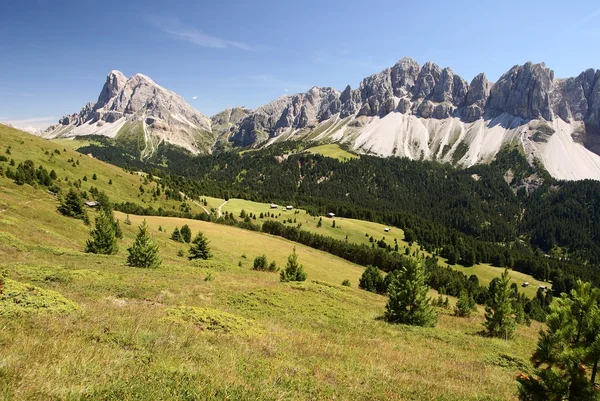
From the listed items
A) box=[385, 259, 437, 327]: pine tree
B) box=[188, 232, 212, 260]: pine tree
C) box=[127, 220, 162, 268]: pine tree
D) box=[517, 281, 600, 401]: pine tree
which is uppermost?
box=[517, 281, 600, 401]: pine tree

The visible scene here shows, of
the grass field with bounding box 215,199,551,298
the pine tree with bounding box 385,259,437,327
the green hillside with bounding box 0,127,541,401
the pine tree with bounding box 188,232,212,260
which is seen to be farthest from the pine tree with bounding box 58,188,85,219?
the grass field with bounding box 215,199,551,298

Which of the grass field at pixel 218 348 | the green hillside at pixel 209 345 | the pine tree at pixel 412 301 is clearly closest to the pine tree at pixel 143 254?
the green hillside at pixel 209 345

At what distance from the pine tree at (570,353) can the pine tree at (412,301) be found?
17.2 m

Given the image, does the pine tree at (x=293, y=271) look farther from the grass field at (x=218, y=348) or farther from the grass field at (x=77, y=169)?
the grass field at (x=77, y=169)

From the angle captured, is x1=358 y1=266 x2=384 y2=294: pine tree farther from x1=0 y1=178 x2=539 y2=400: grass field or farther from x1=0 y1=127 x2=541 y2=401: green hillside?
x1=0 y1=178 x2=539 y2=400: grass field

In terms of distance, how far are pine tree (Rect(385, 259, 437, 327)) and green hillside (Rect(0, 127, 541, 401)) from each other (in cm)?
202

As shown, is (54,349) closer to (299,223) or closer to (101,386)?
(101,386)

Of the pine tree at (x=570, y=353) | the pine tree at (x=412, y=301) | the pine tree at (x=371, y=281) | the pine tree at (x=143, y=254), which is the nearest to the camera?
the pine tree at (x=570, y=353)

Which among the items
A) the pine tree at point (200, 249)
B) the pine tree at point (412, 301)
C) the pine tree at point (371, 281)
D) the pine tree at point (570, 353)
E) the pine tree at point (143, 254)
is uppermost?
the pine tree at point (570, 353)

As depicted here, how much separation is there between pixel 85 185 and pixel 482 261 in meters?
205

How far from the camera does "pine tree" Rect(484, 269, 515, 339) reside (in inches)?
1209

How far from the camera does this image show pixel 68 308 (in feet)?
47.6

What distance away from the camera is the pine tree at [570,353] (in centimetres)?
1061

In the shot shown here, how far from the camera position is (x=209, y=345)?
1320 centimetres
